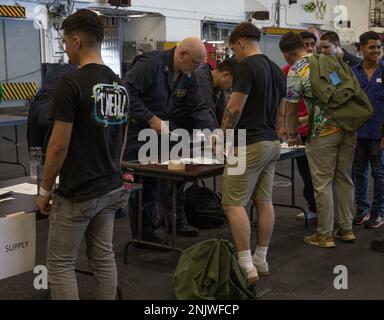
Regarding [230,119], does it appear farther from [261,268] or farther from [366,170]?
[366,170]

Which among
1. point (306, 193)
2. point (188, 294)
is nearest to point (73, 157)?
point (188, 294)

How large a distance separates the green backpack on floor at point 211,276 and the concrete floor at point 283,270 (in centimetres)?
23

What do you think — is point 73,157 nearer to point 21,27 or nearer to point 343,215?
point 343,215

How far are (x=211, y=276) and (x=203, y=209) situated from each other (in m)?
1.65

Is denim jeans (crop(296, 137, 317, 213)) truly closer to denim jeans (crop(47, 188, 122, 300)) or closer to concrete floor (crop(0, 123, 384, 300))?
concrete floor (crop(0, 123, 384, 300))

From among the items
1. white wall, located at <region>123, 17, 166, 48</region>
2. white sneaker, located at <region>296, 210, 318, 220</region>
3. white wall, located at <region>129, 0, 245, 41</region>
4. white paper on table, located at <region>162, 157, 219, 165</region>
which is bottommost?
white sneaker, located at <region>296, 210, 318, 220</region>

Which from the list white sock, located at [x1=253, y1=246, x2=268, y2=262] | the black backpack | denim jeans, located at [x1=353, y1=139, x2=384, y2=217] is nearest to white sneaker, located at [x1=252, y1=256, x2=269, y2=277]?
white sock, located at [x1=253, y1=246, x2=268, y2=262]

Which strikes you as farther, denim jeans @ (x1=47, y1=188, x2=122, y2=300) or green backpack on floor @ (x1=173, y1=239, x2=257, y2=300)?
green backpack on floor @ (x1=173, y1=239, x2=257, y2=300)

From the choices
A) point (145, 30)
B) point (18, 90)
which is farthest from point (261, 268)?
point (145, 30)

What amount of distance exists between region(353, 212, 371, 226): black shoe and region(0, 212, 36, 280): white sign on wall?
9.08 ft

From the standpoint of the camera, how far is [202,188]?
4.47m

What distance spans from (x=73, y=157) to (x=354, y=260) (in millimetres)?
2189

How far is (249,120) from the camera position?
10.0 ft

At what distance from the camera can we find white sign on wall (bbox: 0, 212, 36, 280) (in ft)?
7.79
